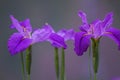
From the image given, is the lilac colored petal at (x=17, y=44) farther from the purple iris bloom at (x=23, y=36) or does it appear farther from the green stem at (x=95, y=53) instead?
the green stem at (x=95, y=53)

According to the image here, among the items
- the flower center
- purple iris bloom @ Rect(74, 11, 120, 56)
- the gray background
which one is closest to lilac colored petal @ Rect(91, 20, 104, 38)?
purple iris bloom @ Rect(74, 11, 120, 56)

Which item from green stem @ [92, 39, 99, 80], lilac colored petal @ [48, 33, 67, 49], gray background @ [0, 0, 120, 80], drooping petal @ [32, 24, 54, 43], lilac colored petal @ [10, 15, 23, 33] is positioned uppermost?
gray background @ [0, 0, 120, 80]

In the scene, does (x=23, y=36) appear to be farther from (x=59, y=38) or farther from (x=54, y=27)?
(x=54, y=27)

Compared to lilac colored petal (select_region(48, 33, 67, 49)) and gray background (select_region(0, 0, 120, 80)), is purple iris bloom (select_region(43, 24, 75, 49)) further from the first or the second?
gray background (select_region(0, 0, 120, 80))

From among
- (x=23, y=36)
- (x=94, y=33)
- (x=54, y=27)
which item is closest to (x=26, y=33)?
(x=23, y=36)

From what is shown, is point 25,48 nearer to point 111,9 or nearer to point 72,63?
point 72,63

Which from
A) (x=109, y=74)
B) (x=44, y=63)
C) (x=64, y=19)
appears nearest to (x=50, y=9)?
(x=64, y=19)

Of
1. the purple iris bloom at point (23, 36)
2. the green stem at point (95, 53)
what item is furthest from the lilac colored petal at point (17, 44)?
the green stem at point (95, 53)
